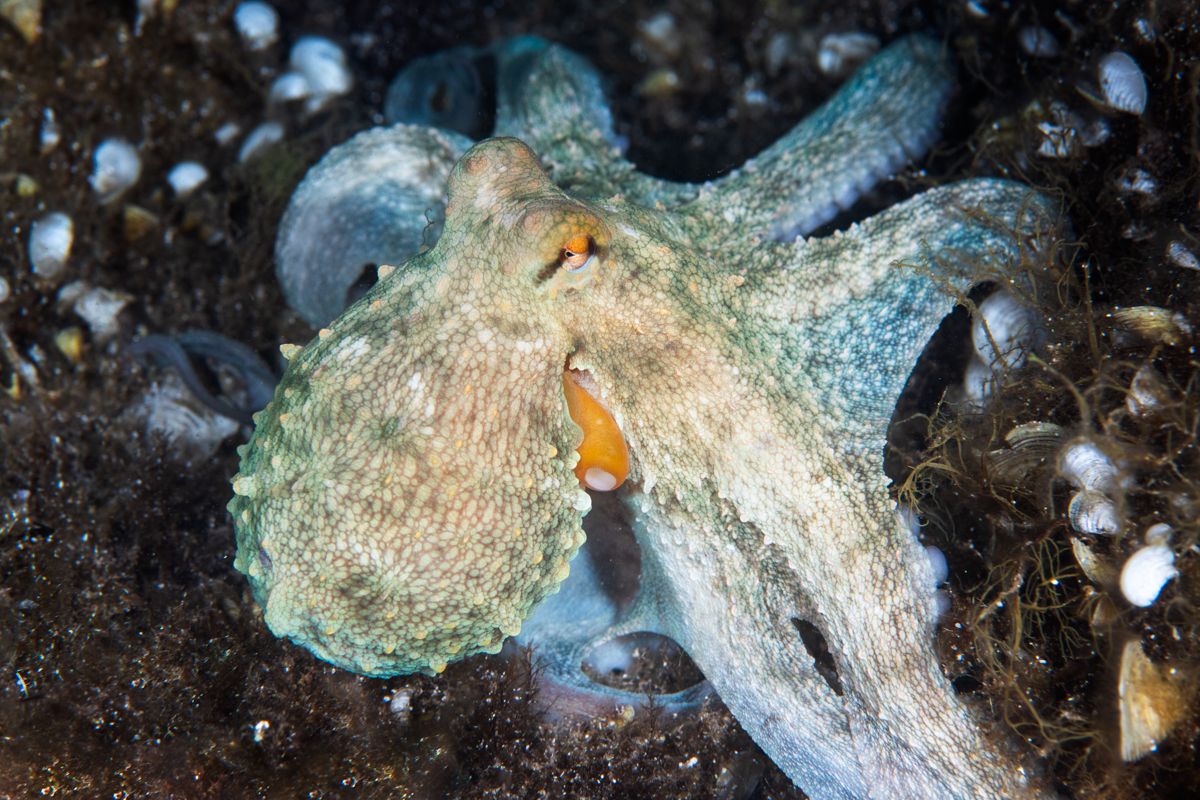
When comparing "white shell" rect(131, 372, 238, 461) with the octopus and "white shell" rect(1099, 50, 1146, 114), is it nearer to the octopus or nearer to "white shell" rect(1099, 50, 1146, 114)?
the octopus

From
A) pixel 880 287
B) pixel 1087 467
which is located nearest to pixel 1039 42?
pixel 880 287

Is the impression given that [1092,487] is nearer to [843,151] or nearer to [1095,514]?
[1095,514]

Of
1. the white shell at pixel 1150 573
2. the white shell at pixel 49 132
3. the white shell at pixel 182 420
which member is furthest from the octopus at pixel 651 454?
the white shell at pixel 49 132

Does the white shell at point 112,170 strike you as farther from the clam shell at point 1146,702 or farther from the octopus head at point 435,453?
the clam shell at point 1146,702

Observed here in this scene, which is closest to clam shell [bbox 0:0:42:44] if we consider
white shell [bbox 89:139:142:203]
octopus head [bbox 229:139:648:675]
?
white shell [bbox 89:139:142:203]

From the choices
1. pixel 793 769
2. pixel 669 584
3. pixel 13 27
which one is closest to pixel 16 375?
pixel 13 27

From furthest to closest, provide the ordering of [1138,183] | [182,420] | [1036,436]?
[182,420], [1138,183], [1036,436]
